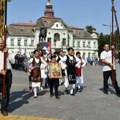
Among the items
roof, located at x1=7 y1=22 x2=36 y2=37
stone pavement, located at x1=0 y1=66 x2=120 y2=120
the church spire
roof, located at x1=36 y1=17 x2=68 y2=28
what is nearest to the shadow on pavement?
stone pavement, located at x1=0 y1=66 x2=120 y2=120

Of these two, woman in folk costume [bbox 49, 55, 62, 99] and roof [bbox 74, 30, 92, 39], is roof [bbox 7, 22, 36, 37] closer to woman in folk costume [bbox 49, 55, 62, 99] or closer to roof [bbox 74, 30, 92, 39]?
roof [bbox 74, 30, 92, 39]

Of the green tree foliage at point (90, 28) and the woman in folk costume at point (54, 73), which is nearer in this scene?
the woman in folk costume at point (54, 73)

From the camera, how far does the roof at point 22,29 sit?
11356 cm

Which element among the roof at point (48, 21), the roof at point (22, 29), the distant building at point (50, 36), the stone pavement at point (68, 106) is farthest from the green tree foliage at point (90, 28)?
the stone pavement at point (68, 106)

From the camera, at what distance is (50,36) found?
11506 cm

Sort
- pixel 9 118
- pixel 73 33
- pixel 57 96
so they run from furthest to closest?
1. pixel 73 33
2. pixel 57 96
3. pixel 9 118

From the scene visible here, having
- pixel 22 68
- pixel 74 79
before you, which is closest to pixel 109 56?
pixel 74 79

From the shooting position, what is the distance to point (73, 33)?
12269 cm

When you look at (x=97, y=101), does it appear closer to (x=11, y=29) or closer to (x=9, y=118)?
(x=9, y=118)

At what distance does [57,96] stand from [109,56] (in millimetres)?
2301

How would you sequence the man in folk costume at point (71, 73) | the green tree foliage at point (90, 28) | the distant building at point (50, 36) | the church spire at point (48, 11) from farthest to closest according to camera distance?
the green tree foliage at point (90, 28), the church spire at point (48, 11), the distant building at point (50, 36), the man in folk costume at point (71, 73)

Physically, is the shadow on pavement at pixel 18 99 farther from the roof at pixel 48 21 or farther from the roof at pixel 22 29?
the roof at pixel 48 21

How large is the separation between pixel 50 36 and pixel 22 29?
8.89m

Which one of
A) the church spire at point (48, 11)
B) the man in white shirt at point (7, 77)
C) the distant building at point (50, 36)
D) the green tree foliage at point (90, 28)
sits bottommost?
the man in white shirt at point (7, 77)
